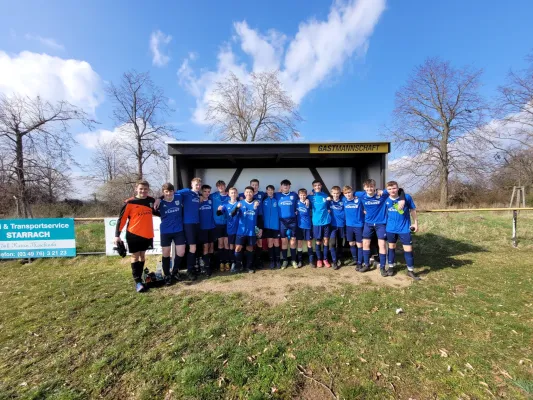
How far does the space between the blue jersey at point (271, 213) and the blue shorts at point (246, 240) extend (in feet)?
1.41

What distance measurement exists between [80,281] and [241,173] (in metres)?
4.28

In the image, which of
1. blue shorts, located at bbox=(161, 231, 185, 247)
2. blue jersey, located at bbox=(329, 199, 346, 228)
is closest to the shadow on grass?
blue jersey, located at bbox=(329, 199, 346, 228)

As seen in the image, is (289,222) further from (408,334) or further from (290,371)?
(290,371)

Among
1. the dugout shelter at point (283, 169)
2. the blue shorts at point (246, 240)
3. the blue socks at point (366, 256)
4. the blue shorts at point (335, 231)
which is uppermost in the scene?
the dugout shelter at point (283, 169)

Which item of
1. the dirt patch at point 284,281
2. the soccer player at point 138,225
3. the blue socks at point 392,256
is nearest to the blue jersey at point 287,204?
the dirt patch at point 284,281

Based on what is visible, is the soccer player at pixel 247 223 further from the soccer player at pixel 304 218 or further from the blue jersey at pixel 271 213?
the soccer player at pixel 304 218

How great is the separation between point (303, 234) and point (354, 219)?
1.10 m

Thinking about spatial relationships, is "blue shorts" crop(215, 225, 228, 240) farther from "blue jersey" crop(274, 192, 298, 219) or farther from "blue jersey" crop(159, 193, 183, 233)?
"blue jersey" crop(274, 192, 298, 219)

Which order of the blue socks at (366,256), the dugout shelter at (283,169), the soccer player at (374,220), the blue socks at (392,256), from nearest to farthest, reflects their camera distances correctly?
the blue socks at (392,256)
the soccer player at (374,220)
the blue socks at (366,256)
the dugout shelter at (283,169)

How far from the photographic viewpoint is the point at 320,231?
521 centimetres

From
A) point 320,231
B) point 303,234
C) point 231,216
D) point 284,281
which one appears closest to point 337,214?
point 320,231

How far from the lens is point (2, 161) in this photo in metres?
10.5

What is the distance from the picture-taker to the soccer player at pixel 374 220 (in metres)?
4.88

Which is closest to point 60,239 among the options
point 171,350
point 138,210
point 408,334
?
point 138,210
